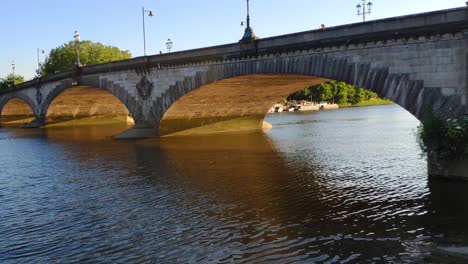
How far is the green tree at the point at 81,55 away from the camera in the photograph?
102000 millimetres

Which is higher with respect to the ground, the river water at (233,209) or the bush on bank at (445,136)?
the bush on bank at (445,136)

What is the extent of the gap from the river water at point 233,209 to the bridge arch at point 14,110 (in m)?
56.3

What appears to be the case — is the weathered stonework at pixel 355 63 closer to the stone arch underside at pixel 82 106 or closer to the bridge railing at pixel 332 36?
the bridge railing at pixel 332 36

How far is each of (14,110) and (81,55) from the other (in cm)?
2144

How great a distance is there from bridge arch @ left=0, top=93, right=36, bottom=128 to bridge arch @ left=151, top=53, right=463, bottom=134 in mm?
51065

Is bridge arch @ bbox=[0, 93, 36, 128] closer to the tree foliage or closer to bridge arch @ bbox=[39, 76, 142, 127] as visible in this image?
bridge arch @ bbox=[39, 76, 142, 127]

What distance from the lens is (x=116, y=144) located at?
37531 mm

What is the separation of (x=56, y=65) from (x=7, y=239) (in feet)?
327

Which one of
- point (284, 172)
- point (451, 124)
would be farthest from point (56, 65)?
point (451, 124)

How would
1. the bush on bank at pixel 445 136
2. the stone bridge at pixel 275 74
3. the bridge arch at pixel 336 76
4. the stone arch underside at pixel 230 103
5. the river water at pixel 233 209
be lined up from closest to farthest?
the river water at pixel 233 209 < the bush on bank at pixel 445 136 < the stone bridge at pixel 275 74 < the bridge arch at pixel 336 76 < the stone arch underside at pixel 230 103

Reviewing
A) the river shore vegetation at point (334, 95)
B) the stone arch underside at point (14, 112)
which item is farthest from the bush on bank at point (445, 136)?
the river shore vegetation at point (334, 95)

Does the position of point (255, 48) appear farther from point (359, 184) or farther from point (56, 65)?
point (56, 65)

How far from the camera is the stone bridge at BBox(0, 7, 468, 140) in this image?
64.3ft

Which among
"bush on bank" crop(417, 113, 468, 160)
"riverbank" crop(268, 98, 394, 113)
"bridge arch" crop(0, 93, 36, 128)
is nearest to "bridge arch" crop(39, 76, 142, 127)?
"bridge arch" crop(0, 93, 36, 128)
